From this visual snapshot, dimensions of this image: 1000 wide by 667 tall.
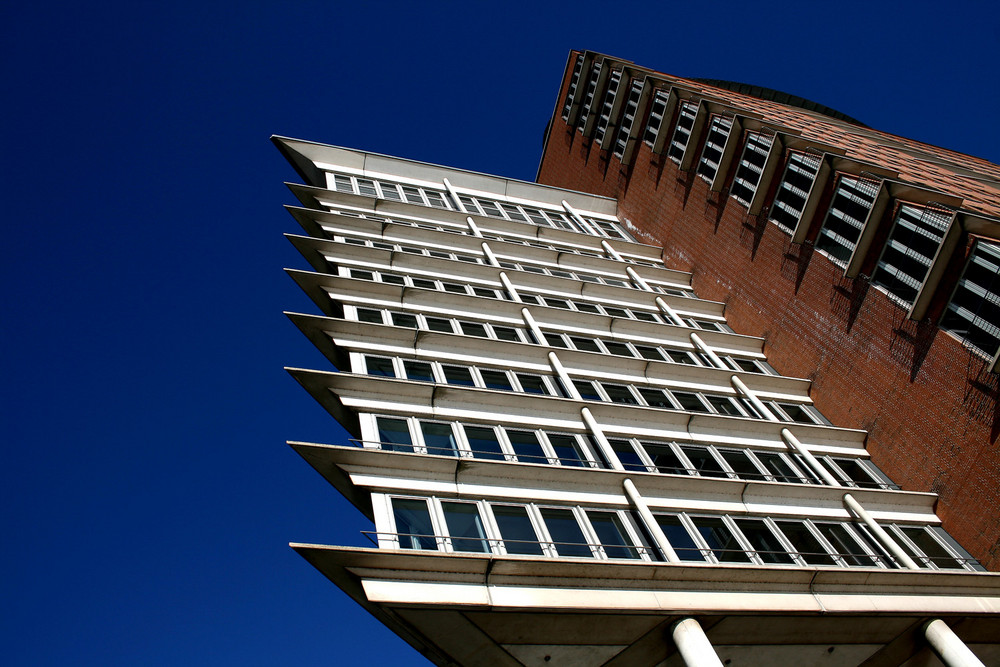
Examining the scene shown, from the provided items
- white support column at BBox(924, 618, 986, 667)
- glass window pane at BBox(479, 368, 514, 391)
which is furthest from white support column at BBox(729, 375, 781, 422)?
white support column at BBox(924, 618, 986, 667)

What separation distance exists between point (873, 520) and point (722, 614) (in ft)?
25.7

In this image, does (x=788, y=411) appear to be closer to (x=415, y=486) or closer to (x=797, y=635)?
(x=797, y=635)

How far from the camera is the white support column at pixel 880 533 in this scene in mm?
19016

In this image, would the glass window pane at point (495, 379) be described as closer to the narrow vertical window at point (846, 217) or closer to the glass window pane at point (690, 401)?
the glass window pane at point (690, 401)

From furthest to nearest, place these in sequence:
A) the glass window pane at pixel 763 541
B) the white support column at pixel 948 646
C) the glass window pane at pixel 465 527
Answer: the glass window pane at pixel 763 541, the glass window pane at pixel 465 527, the white support column at pixel 948 646

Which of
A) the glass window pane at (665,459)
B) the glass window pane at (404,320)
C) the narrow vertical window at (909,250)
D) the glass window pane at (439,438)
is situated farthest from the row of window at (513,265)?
the glass window pane at (665,459)

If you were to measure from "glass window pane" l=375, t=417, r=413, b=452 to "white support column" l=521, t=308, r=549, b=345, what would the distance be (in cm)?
827

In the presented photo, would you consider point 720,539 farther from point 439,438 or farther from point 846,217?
point 846,217

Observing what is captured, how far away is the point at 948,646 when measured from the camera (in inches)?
630

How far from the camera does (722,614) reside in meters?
15.1

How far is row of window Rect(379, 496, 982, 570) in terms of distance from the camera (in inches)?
627

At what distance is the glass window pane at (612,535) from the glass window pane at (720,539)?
7.31 feet

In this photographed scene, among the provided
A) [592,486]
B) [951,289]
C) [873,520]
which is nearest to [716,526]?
→ [592,486]

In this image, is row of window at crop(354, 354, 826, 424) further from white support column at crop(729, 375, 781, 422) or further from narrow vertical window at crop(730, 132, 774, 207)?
narrow vertical window at crop(730, 132, 774, 207)
